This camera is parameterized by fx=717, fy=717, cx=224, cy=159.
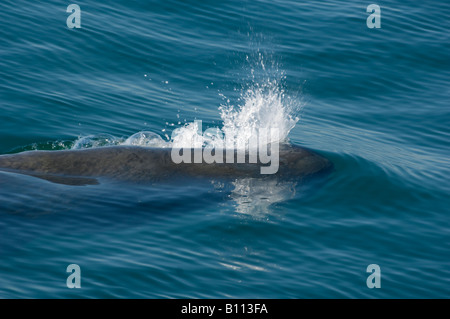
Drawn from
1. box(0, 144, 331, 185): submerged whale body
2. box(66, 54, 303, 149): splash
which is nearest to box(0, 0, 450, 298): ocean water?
box(66, 54, 303, 149): splash

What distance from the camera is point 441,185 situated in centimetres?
1327

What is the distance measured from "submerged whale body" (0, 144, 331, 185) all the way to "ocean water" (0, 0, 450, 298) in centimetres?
22

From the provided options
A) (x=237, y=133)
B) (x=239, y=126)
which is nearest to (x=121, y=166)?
(x=237, y=133)

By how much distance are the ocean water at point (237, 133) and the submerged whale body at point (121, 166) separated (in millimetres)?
217

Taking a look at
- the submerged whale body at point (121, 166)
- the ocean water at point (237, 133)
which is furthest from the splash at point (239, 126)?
the submerged whale body at point (121, 166)

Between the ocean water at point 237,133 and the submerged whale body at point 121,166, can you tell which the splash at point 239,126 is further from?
the submerged whale body at point 121,166

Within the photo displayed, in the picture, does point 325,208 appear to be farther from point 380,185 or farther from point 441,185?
point 441,185

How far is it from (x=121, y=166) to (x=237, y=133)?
3291mm

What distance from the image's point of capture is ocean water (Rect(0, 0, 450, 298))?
9289mm

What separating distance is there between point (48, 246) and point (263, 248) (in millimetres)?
2922

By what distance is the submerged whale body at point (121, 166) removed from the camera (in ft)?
36.6

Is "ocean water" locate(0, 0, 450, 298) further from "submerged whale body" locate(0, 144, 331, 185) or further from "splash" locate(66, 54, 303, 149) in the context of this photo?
"submerged whale body" locate(0, 144, 331, 185)

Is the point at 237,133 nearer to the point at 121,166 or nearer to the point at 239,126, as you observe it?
the point at 239,126
